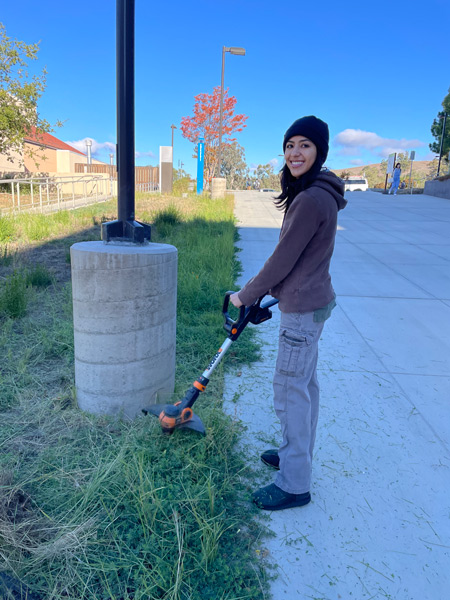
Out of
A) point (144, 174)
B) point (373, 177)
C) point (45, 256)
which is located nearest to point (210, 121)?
point (144, 174)

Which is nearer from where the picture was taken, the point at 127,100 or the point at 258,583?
the point at 258,583

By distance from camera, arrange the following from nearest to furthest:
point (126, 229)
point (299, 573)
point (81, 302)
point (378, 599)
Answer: point (378, 599) → point (299, 573) → point (81, 302) → point (126, 229)

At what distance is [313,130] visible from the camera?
1904 mm

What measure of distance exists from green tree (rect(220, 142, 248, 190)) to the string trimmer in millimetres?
51549

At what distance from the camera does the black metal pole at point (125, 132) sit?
8.85 ft

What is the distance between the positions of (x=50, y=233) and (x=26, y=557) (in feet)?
27.3

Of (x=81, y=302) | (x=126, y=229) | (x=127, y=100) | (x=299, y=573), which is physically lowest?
(x=299, y=573)

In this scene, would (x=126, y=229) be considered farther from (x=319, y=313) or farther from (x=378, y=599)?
(x=378, y=599)

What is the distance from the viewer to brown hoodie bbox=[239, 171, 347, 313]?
1888 millimetres

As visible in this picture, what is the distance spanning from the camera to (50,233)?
926cm

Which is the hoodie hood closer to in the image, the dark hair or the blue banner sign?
the dark hair

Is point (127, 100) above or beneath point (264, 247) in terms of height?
above

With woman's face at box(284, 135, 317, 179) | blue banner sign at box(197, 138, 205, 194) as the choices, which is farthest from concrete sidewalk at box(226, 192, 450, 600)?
blue banner sign at box(197, 138, 205, 194)

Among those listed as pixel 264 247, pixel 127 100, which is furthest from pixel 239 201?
pixel 127 100
